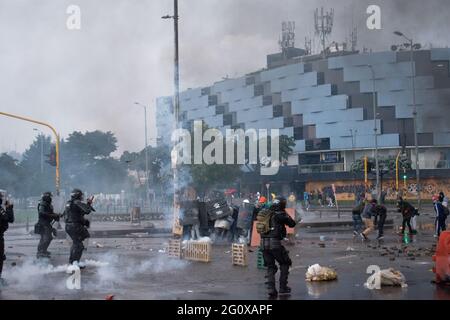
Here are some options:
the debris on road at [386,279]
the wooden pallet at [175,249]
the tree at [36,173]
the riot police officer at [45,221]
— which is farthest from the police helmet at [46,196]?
the tree at [36,173]

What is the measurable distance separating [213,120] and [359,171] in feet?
97.8

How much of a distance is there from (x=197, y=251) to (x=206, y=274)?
223cm

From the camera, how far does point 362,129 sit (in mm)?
68625

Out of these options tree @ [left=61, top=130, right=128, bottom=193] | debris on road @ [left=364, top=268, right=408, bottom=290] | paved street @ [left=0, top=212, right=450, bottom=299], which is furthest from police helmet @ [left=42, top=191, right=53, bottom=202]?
tree @ [left=61, top=130, right=128, bottom=193]

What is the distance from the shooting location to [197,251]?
13.5 m

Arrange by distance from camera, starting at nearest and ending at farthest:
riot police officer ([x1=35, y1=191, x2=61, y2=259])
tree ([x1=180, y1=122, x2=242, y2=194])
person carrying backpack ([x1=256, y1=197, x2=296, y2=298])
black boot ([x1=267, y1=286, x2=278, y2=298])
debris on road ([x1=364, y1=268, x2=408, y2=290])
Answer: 1. black boot ([x1=267, y1=286, x2=278, y2=298])
2. person carrying backpack ([x1=256, y1=197, x2=296, y2=298])
3. debris on road ([x1=364, y1=268, x2=408, y2=290])
4. riot police officer ([x1=35, y1=191, x2=61, y2=259])
5. tree ([x1=180, y1=122, x2=242, y2=194])

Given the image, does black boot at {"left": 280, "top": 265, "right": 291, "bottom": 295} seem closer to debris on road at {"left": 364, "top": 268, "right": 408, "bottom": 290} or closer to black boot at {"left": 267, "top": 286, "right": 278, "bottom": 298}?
black boot at {"left": 267, "top": 286, "right": 278, "bottom": 298}

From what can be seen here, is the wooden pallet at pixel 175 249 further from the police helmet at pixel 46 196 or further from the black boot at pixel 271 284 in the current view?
the black boot at pixel 271 284

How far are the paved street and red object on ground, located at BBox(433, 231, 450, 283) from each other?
0.21m

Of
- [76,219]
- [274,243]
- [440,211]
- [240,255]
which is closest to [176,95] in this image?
[240,255]

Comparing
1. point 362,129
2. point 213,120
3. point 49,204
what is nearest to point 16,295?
point 49,204

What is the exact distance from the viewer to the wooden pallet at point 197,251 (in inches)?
523

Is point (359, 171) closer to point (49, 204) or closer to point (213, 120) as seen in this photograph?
point (213, 120)

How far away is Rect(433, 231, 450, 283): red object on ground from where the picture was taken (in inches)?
372
